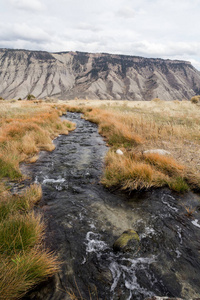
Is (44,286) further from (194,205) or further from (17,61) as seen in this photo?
(17,61)

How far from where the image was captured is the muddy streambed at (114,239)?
7.89ft

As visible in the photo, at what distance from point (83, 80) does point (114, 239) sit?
193 meters

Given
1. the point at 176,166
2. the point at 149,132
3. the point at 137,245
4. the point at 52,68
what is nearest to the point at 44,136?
the point at 149,132

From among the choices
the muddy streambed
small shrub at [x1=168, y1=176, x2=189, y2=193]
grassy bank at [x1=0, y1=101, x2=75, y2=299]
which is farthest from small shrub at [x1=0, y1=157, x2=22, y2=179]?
small shrub at [x1=168, y1=176, x2=189, y2=193]

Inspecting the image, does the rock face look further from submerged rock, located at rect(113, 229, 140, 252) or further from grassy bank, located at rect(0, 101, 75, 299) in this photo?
submerged rock, located at rect(113, 229, 140, 252)

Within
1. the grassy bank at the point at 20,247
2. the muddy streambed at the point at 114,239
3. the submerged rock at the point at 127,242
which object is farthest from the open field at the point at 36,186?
the submerged rock at the point at 127,242

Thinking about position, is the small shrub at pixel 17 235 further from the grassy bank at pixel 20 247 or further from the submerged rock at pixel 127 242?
the submerged rock at pixel 127 242

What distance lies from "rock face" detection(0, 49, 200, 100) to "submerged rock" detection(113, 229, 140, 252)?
135455 mm

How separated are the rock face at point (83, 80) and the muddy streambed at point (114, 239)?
134 meters

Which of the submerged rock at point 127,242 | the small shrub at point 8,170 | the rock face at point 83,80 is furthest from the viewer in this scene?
the rock face at point 83,80

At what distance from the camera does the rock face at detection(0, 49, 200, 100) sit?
142 metres

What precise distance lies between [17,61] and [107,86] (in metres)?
108

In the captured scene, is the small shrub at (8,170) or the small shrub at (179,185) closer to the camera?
the small shrub at (179,185)

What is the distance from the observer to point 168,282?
2.50 metres
